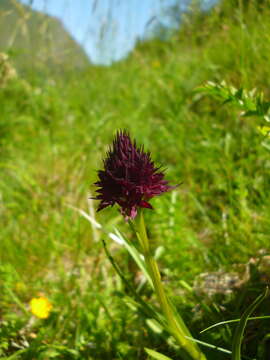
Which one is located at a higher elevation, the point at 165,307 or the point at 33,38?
the point at 33,38

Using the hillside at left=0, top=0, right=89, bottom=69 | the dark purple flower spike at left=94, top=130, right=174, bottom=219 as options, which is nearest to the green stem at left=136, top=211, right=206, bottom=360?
the dark purple flower spike at left=94, top=130, right=174, bottom=219

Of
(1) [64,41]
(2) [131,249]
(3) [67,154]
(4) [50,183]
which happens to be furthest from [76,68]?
(2) [131,249]

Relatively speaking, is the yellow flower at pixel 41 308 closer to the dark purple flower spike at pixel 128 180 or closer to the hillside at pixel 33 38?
the dark purple flower spike at pixel 128 180

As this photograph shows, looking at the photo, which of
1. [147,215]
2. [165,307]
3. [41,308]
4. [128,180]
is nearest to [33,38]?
[147,215]

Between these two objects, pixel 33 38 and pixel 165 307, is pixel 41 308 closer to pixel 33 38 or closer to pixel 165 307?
pixel 165 307

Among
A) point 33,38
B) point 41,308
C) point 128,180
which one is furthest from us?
A: point 33,38

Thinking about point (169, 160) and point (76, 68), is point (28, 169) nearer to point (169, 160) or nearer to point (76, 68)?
point (169, 160)
